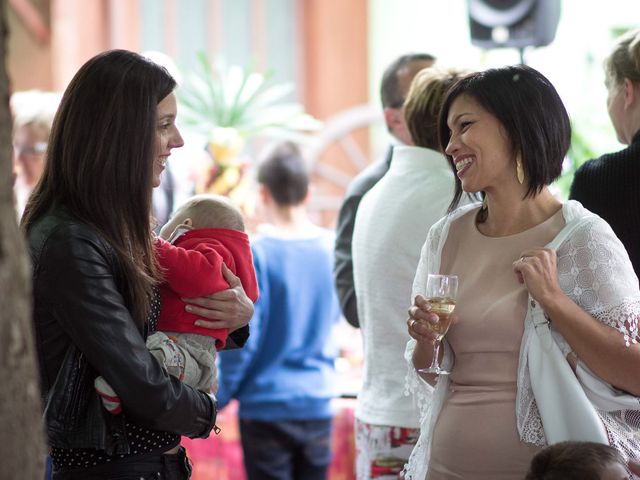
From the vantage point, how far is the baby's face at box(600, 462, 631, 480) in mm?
1836

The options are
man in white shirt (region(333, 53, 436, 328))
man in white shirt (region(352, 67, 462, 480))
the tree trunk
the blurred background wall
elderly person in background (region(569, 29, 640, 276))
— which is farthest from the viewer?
the blurred background wall

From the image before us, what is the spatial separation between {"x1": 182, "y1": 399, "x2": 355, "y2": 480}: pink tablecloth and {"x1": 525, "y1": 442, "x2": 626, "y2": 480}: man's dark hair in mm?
2562

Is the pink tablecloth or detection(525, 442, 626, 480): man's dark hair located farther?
the pink tablecloth

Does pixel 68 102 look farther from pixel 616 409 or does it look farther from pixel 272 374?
pixel 272 374

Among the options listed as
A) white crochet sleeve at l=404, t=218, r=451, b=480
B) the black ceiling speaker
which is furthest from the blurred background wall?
white crochet sleeve at l=404, t=218, r=451, b=480

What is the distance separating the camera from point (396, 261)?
2840 millimetres

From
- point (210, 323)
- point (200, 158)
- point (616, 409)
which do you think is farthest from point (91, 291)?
point (200, 158)

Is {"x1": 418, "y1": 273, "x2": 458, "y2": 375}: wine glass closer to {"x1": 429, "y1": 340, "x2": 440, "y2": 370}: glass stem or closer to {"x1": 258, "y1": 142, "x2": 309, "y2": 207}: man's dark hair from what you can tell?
{"x1": 429, "y1": 340, "x2": 440, "y2": 370}: glass stem

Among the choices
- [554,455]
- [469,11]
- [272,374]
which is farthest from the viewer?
[469,11]

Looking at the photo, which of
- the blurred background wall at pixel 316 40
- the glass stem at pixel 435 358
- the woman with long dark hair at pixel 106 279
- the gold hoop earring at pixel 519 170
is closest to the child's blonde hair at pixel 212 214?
the woman with long dark hair at pixel 106 279

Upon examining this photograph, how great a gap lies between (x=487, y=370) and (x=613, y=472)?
1.29 ft

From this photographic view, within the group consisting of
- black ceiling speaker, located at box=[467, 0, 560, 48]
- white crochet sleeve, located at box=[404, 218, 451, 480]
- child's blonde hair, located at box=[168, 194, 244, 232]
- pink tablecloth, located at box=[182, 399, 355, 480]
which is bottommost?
pink tablecloth, located at box=[182, 399, 355, 480]

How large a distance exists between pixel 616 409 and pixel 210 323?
2.63 ft

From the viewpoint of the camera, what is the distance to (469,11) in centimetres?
512
